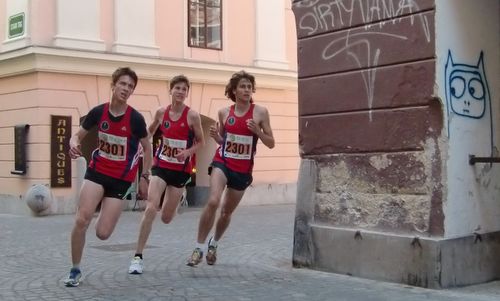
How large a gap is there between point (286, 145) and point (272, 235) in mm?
9329

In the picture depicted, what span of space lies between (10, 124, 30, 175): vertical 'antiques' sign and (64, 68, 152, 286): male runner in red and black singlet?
32.3 feet

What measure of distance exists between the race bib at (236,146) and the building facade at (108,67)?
919cm

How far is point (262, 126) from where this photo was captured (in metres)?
7.46

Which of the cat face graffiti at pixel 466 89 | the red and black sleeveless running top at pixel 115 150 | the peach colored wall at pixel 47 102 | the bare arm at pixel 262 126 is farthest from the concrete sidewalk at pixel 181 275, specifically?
the peach colored wall at pixel 47 102

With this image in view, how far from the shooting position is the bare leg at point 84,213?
630 cm

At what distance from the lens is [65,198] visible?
15852 mm

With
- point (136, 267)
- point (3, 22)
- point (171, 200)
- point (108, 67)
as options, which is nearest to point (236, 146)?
point (171, 200)

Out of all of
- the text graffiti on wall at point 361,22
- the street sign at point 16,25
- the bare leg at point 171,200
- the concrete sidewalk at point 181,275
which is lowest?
the concrete sidewalk at point 181,275

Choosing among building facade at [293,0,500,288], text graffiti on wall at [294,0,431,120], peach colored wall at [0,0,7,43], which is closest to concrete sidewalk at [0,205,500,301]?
building facade at [293,0,500,288]

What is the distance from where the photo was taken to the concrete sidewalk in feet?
19.4

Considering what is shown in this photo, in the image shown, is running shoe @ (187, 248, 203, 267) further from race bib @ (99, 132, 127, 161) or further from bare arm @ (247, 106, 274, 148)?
race bib @ (99, 132, 127, 161)

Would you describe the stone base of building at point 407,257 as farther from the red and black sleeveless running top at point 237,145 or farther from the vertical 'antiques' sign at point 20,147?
the vertical 'antiques' sign at point 20,147

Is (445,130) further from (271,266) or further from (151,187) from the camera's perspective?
(151,187)

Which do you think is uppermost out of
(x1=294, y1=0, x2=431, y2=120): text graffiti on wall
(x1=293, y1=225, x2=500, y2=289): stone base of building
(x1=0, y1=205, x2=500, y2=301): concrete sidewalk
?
(x1=294, y1=0, x2=431, y2=120): text graffiti on wall
